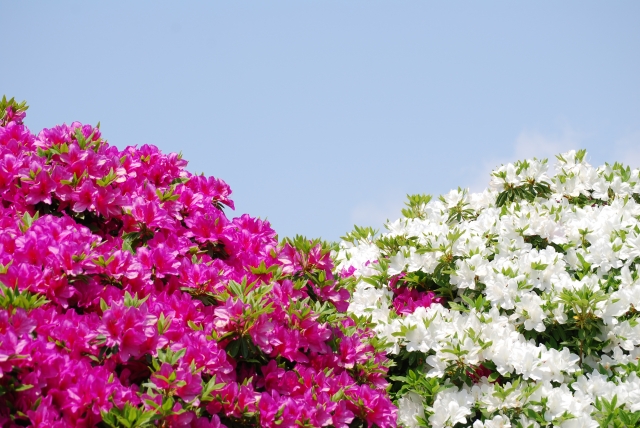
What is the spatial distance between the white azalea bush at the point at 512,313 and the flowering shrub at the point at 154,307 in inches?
15.8

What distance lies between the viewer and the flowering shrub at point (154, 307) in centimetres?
293

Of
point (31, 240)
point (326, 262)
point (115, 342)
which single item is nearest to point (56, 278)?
point (31, 240)

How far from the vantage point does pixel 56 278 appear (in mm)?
3258

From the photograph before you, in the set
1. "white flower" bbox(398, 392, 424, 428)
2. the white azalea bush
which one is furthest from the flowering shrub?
the white azalea bush

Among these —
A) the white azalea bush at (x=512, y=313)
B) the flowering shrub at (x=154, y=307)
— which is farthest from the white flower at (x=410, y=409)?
the flowering shrub at (x=154, y=307)

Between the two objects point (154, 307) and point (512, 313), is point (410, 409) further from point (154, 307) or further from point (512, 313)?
point (154, 307)

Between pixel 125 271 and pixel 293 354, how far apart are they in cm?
97

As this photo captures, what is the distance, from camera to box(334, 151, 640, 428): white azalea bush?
3965mm

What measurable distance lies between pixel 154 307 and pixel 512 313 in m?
2.41

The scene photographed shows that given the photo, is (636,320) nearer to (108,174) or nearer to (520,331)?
(520,331)

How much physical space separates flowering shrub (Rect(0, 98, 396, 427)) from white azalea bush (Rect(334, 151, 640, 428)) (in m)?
0.40

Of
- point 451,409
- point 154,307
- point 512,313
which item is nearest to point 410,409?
point 451,409

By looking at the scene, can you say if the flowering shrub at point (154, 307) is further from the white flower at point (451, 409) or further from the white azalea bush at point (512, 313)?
the white azalea bush at point (512, 313)

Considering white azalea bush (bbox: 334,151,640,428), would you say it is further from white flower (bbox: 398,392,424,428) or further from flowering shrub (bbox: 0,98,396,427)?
flowering shrub (bbox: 0,98,396,427)
